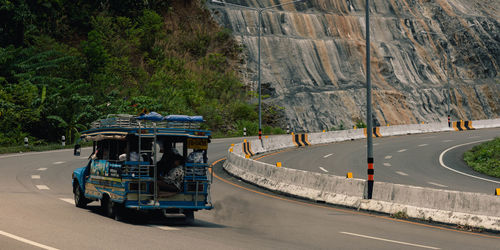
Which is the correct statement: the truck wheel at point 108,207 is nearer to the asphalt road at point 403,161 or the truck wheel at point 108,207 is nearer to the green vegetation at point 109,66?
the asphalt road at point 403,161

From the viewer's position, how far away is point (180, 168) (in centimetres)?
1432

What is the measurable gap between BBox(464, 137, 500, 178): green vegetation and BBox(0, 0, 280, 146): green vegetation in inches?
778

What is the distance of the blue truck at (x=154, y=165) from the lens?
1392 centimetres

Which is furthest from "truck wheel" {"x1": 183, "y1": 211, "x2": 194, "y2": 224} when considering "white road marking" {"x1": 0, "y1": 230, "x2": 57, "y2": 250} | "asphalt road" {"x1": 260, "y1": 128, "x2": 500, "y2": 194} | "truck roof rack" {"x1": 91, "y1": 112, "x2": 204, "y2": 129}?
"asphalt road" {"x1": 260, "y1": 128, "x2": 500, "y2": 194}

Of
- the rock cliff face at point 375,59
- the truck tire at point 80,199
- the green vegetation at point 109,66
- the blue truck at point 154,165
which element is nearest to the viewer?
the blue truck at point 154,165

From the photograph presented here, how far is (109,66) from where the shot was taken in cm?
5478

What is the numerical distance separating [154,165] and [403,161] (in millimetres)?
22421

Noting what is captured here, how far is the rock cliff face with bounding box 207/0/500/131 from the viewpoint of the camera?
2645 inches

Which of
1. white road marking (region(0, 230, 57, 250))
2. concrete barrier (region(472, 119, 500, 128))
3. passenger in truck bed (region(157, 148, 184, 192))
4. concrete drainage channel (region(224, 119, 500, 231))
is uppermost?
concrete barrier (region(472, 119, 500, 128))

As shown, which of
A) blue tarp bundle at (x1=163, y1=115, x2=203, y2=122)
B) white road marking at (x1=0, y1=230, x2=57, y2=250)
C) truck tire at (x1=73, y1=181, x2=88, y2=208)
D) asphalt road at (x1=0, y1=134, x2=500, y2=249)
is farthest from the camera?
truck tire at (x1=73, y1=181, x2=88, y2=208)

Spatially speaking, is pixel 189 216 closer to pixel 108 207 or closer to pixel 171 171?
pixel 171 171

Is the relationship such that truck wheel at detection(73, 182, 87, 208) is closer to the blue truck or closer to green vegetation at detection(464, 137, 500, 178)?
the blue truck

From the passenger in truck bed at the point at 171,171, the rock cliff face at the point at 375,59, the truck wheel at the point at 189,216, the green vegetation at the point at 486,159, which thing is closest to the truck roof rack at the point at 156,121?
the passenger in truck bed at the point at 171,171

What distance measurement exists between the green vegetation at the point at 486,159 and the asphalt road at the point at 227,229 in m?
13.7
